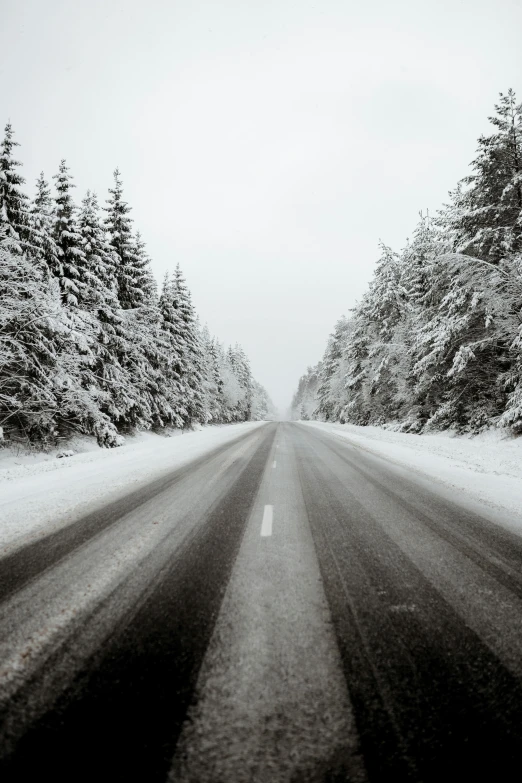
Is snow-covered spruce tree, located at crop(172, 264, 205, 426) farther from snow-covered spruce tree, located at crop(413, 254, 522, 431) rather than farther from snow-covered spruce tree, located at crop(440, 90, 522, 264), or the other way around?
snow-covered spruce tree, located at crop(440, 90, 522, 264)

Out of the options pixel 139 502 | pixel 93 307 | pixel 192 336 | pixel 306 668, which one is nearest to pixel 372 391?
pixel 192 336

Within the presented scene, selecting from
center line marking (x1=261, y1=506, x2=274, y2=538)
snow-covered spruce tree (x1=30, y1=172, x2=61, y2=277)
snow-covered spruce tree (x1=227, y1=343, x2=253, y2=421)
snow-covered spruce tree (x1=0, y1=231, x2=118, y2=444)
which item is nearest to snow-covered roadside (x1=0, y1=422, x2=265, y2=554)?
snow-covered spruce tree (x1=0, y1=231, x2=118, y2=444)

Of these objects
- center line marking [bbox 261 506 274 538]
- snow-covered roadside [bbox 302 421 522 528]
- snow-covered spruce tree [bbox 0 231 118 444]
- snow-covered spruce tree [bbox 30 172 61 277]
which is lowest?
snow-covered roadside [bbox 302 421 522 528]

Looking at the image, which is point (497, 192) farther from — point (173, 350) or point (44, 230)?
point (173, 350)

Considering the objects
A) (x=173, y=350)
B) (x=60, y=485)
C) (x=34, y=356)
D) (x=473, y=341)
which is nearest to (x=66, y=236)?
(x=34, y=356)

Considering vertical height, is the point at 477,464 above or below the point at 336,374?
below

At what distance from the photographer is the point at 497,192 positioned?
50.3 feet

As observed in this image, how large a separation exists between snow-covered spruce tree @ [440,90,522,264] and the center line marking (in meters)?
15.0

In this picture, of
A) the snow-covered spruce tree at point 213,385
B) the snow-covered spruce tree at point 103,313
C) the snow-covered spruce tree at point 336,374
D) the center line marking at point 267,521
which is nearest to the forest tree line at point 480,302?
the center line marking at point 267,521

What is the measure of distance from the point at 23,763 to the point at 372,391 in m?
30.9

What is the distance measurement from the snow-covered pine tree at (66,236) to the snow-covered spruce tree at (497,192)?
1650 centimetres

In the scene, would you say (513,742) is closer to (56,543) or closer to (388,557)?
(388,557)

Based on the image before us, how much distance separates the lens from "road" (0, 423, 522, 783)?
151 cm

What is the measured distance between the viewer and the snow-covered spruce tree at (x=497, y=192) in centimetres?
1420
